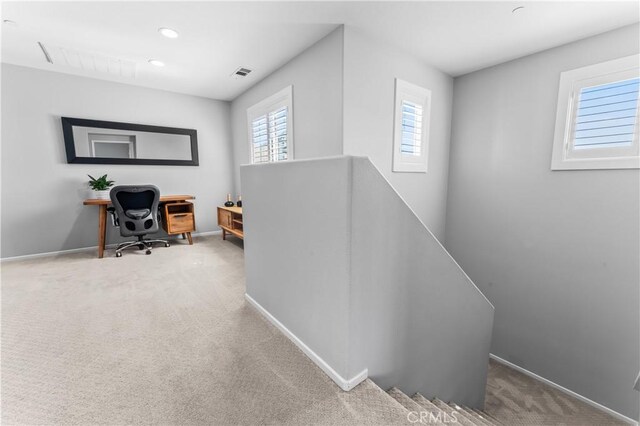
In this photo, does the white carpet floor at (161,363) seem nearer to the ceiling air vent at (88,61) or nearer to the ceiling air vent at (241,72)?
the ceiling air vent at (88,61)

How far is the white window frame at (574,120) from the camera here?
2369 millimetres

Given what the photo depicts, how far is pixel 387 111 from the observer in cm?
281

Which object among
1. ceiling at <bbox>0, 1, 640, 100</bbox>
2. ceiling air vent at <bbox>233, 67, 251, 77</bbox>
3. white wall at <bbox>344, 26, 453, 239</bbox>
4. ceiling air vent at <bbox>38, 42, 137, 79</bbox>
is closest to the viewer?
ceiling at <bbox>0, 1, 640, 100</bbox>

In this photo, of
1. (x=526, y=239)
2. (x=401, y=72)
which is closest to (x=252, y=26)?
(x=401, y=72)

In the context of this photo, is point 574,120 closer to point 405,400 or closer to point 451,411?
point 451,411

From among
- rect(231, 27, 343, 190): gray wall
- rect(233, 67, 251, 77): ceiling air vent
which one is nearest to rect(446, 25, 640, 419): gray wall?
rect(231, 27, 343, 190): gray wall

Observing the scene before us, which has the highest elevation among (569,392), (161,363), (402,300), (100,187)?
(100,187)

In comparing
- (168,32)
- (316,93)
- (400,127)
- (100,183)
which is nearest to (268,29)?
(316,93)

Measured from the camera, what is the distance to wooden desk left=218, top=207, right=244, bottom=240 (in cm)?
383

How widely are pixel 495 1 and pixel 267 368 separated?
3.05 meters

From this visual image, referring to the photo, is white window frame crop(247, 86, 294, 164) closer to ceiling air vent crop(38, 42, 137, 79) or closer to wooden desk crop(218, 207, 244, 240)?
wooden desk crop(218, 207, 244, 240)

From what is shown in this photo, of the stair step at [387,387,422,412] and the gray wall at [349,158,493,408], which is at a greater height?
the gray wall at [349,158,493,408]

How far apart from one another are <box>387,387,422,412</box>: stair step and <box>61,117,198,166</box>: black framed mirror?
435 centimetres

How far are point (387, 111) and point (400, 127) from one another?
290mm
